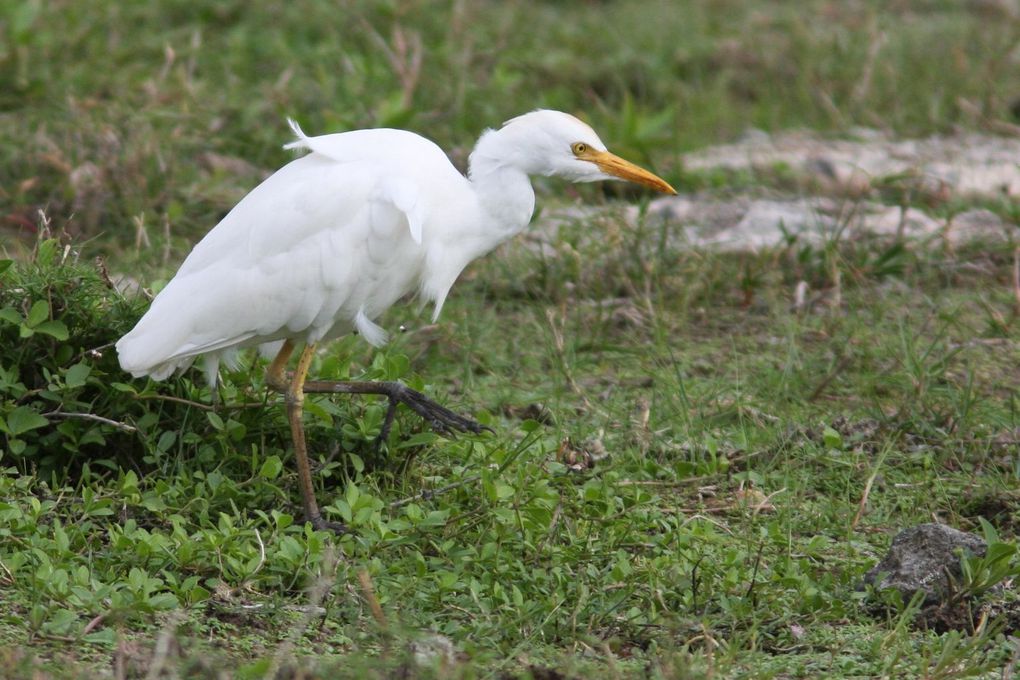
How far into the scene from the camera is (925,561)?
3.48 meters

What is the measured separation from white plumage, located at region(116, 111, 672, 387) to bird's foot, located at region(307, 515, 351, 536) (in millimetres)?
521

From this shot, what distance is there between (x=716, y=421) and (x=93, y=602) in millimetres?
2143

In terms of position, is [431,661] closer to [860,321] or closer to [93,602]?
[93,602]

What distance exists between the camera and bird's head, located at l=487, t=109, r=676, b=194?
164 inches

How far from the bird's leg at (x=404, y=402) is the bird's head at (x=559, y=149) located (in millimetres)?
741

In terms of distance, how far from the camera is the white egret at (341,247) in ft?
12.8

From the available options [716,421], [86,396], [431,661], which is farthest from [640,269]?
[431,661]

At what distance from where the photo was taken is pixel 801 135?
7.48 meters

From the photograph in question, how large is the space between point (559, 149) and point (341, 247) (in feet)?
2.35

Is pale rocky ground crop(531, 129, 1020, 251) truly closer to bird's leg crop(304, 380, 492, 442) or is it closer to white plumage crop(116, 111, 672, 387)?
white plumage crop(116, 111, 672, 387)

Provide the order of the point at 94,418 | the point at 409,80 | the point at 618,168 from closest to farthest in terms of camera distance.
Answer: the point at 94,418 → the point at 618,168 → the point at 409,80

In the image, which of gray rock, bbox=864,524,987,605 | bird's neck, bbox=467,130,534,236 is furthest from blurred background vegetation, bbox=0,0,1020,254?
gray rock, bbox=864,524,987,605

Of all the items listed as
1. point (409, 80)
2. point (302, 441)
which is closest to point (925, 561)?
point (302, 441)

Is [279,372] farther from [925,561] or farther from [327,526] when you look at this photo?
[925,561]
